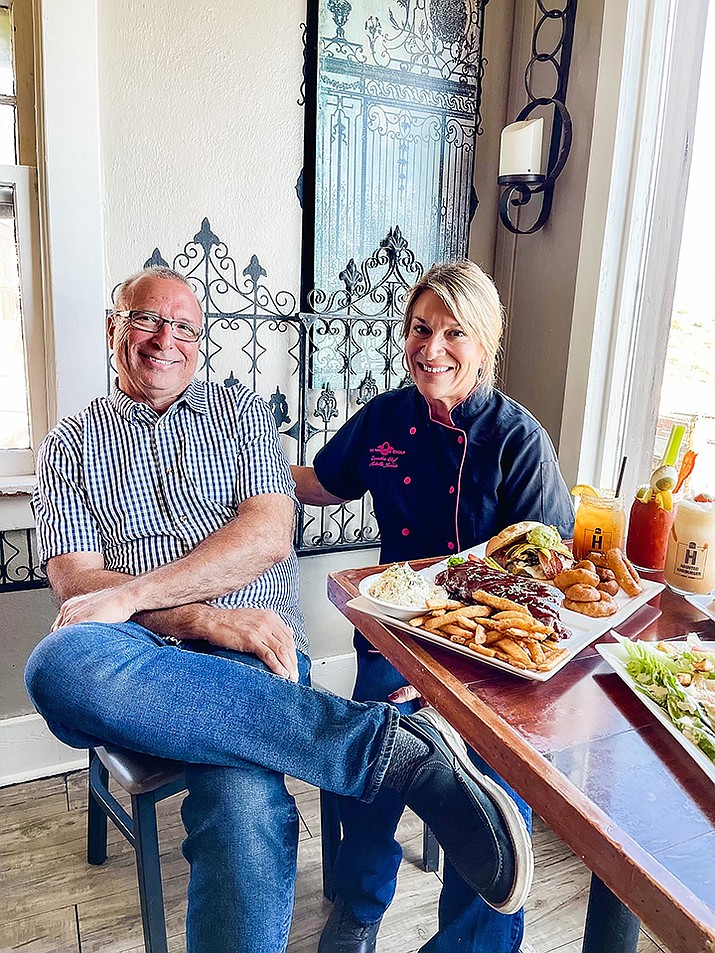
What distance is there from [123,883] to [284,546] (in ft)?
2.86

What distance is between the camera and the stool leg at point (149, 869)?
1.30m

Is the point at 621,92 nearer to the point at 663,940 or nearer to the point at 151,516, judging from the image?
the point at 151,516

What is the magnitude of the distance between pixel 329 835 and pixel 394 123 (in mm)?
1867

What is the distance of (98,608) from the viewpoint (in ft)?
4.46

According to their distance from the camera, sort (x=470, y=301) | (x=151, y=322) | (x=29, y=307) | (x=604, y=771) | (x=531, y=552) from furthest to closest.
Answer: (x=29, y=307), (x=151, y=322), (x=470, y=301), (x=531, y=552), (x=604, y=771)

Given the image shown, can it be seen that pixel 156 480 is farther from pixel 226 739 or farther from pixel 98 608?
pixel 226 739

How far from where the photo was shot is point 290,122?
1955 mm

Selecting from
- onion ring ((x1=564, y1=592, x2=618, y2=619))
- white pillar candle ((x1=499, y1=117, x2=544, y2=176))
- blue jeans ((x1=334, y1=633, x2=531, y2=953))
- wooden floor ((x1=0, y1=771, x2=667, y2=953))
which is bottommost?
wooden floor ((x1=0, y1=771, x2=667, y2=953))

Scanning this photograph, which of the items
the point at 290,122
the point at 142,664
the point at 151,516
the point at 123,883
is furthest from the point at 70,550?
the point at 290,122

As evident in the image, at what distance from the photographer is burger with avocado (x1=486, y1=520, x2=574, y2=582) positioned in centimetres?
126

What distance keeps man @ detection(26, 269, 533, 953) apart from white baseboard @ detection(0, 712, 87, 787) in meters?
0.71

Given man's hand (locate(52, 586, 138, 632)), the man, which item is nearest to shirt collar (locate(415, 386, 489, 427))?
the man

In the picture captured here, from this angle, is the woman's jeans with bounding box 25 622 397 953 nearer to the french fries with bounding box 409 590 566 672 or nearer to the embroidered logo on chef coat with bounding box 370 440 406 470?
the french fries with bounding box 409 590 566 672

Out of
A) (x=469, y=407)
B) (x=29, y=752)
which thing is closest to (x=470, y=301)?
(x=469, y=407)
